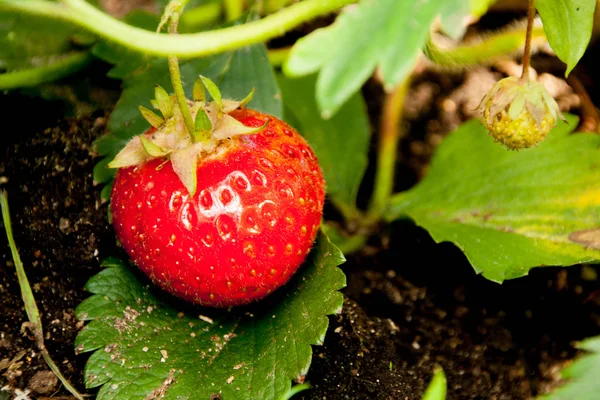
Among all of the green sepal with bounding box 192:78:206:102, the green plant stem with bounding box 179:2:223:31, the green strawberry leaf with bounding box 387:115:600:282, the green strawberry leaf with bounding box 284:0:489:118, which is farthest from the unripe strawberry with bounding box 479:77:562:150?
the green plant stem with bounding box 179:2:223:31

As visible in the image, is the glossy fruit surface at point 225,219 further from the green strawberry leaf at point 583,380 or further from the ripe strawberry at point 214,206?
the green strawberry leaf at point 583,380

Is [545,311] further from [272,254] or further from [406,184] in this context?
[272,254]

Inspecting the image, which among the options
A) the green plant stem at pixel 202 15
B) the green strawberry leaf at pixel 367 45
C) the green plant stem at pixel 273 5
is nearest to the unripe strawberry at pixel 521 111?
the green strawberry leaf at pixel 367 45

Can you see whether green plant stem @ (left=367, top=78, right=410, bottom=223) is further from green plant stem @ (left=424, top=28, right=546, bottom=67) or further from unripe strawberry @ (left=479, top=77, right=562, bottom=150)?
unripe strawberry @ (left=479, top=77, right=562, bottom=150)

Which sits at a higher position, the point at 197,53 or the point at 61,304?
the point at 197,53

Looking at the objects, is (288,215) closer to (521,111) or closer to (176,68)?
(176,68)

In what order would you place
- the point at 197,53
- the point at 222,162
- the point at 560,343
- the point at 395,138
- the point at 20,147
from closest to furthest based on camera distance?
the point at 197,53 → the point at 222,162 → the point at 20,147 → the point at 560,343 → the point at 395,138

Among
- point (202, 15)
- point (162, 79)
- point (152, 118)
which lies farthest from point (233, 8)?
point (152, 118)

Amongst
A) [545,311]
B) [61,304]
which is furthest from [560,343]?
[61,304]
